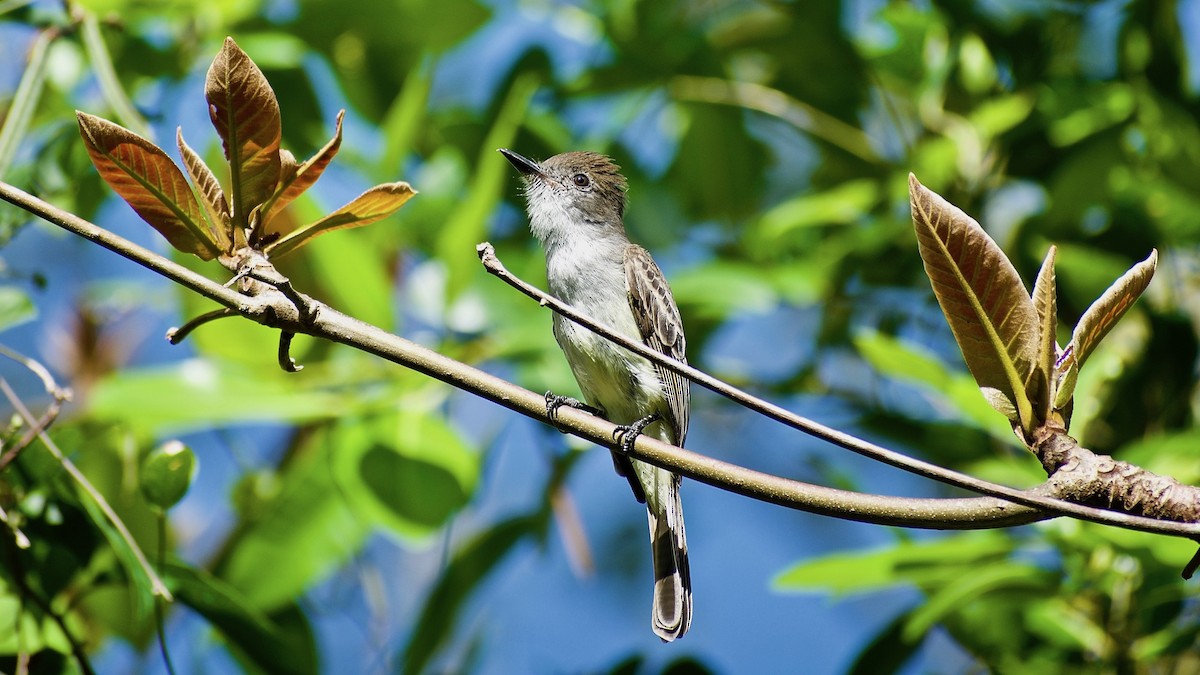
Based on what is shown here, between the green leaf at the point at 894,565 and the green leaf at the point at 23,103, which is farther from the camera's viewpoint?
the green leaf at the point at 894,565

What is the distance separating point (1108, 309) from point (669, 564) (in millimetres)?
1724

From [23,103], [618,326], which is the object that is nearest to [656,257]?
[618,326]

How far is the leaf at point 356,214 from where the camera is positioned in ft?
4.91

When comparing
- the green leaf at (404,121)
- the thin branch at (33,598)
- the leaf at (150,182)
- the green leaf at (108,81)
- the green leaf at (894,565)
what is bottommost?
the thin branch at (33,598)

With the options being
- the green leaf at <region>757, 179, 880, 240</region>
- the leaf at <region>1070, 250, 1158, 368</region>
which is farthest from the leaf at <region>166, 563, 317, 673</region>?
the green leaf at <region>757, 179, 880, 240</region>

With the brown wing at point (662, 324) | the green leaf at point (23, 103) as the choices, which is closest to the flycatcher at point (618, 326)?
the brown wing at point (662, 324)

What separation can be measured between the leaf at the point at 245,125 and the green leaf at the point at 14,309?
3.30 feet

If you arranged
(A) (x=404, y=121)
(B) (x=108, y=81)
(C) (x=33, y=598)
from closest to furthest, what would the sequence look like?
(C) (x=33, y=598) → (B) (x=108, y=81) → (A) (x=404, y=121)

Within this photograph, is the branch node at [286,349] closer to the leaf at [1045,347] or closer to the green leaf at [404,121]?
the leaf at [1045,347]

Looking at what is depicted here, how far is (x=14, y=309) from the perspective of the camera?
2.24 metres

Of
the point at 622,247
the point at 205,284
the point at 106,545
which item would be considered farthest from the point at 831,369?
the point at 205,284

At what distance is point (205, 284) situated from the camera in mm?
1242

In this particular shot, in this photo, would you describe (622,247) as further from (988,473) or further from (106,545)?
(106,545)

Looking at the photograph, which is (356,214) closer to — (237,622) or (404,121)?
(237,622)
